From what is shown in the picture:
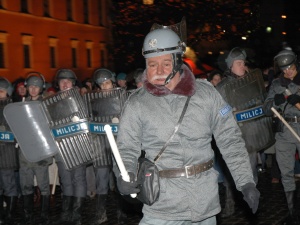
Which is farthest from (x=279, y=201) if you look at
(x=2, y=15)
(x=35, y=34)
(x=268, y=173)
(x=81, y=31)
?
(x=81, y=31)

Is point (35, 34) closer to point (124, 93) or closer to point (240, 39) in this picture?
point (240, 39)

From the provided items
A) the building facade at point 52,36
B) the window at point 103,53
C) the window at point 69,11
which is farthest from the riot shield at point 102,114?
the window at point 103,53

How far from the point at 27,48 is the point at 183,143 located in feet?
79.5

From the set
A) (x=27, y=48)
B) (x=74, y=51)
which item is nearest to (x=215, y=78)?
(x=27, y=48)

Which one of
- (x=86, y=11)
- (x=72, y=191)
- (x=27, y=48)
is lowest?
(x=72, y=191)

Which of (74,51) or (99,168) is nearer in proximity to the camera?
(99,168)

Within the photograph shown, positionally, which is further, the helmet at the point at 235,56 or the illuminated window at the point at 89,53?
the illuminated window at the point at 89,53

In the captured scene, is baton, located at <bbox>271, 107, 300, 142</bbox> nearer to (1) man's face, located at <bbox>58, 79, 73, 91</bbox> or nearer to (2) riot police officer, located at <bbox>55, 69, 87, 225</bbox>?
(2) riot police officer, located at <bbox>55, 69, 87, 225</bbox>

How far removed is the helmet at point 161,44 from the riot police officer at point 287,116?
324 cm

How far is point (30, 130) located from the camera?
291 inches

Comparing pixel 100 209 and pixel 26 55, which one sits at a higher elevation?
pixel 26 55

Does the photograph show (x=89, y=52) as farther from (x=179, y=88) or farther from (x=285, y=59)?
(x=179, y=88)

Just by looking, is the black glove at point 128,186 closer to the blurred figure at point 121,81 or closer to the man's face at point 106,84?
the man's face at point 106,84

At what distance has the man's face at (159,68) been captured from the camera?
13.6 feet
